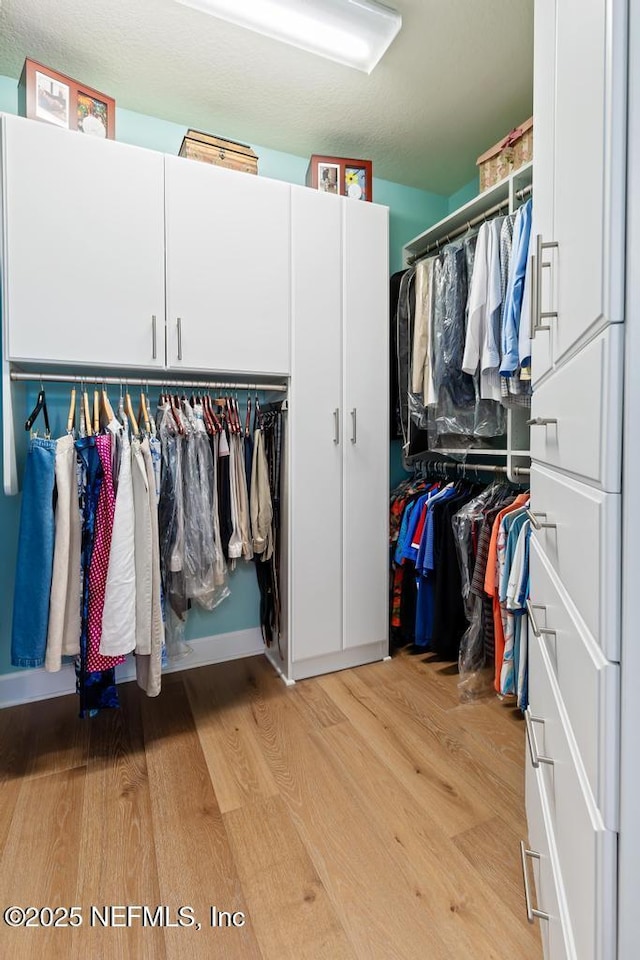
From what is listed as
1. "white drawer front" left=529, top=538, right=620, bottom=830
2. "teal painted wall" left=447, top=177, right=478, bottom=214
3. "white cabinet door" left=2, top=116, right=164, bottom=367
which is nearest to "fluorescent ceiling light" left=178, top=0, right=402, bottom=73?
"white cabinet door" left=2, top=116, right=164, bottom=367

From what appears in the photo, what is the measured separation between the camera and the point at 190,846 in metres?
1.30

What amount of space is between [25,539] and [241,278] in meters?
1.34

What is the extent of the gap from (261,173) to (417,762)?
285 cm

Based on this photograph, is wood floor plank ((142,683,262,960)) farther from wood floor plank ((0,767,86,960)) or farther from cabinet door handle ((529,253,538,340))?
cabinet door handle ((529,253,538,340))

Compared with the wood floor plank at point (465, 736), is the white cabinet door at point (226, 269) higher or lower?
higher

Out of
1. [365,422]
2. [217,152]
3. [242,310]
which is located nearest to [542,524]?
[365,422]

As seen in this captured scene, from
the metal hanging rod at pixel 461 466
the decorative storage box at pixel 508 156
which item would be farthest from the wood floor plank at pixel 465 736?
the decorative storage box at pixel 508 156

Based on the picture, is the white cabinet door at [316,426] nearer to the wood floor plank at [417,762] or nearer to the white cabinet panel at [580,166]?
the wood floor plank at [417,762]

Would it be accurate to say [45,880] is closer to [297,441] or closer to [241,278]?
[297,441]

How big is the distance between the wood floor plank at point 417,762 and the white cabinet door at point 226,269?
1.51 metres

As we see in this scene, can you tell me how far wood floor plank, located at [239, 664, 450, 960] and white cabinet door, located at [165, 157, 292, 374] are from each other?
5.07 ft

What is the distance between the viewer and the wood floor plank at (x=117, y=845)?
41.6 inches

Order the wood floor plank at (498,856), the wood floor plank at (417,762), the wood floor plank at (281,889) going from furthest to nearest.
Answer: the wood floor plank at (417,762)
the wood floor plank at (498,856)
the wood floor plank at (281,889)

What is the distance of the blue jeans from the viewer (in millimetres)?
1601
